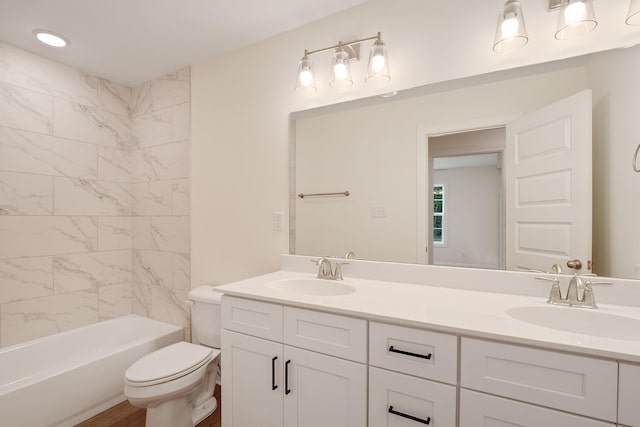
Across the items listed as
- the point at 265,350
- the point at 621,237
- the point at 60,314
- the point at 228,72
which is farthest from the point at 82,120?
the point at 621,237

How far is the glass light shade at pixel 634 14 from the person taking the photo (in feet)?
3.47

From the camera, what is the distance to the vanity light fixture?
1496mm

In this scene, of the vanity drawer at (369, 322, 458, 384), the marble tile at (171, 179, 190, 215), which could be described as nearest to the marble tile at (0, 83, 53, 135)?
the marble tile at (171, 179, 190, 215)

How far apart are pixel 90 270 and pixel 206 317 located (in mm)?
1196

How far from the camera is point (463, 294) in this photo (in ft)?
4.09

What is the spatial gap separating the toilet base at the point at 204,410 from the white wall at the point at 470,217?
1.56 metres

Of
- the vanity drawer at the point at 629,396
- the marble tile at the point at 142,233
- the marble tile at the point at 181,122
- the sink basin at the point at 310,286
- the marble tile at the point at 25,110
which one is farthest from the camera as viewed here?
the marble tile at the point at 142,233

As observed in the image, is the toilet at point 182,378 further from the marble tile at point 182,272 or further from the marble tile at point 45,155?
the marble tile at point 45,155

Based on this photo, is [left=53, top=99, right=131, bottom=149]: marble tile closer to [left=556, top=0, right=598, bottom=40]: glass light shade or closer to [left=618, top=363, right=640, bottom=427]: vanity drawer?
[left=556, top=0, right=598, bottom=40]: glass light shade

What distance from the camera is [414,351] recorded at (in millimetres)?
950

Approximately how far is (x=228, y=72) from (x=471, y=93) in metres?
1.59

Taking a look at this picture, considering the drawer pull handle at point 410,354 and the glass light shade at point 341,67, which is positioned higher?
the glass light shade at point 341,67

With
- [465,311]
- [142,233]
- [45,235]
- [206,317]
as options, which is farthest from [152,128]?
[465,311]

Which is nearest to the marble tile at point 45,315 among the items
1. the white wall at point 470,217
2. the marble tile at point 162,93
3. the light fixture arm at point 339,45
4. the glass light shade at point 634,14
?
the marble tile at point 162,93
